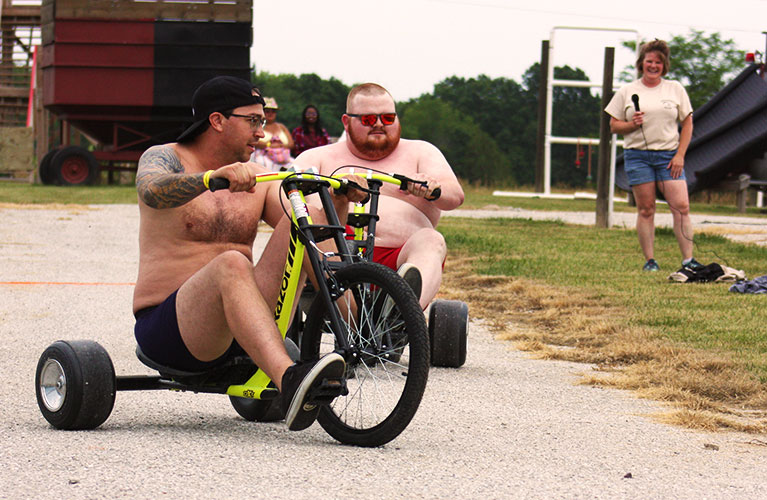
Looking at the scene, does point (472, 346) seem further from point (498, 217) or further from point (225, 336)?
point (498, 217)

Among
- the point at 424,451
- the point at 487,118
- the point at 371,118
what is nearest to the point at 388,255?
the point at 371,118

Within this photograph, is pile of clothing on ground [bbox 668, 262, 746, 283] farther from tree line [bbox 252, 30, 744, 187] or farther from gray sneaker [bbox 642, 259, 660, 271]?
tree line [bbox 252, 30, 744, 187]

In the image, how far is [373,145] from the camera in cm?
601

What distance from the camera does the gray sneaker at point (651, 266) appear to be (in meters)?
9.96

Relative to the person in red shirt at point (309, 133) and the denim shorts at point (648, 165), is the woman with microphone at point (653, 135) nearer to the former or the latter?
the denim shorts at point (648, 165)

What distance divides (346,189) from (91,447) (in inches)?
48.3

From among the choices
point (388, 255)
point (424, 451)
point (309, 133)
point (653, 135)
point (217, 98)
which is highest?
point (309, 133)

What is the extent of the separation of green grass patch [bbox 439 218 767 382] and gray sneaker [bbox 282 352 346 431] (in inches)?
92.7

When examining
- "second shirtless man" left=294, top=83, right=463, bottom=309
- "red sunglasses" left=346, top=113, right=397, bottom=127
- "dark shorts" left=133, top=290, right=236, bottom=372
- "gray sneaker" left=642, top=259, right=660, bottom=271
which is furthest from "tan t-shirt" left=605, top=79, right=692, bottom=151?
"dark shorts" left=133, top=290, right=236, bottom=372

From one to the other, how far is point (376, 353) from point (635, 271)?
20.4 ft

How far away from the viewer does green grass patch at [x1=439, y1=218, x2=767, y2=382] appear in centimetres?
663

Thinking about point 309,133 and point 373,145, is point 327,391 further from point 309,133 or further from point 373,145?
point 309,133

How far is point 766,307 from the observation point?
761cm

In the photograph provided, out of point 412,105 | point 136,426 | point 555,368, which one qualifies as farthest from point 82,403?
point 412,105
